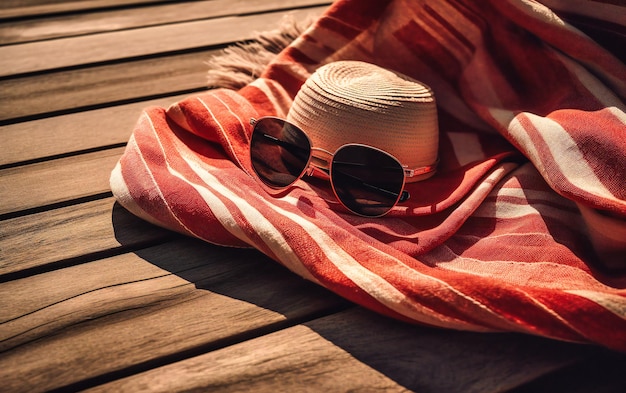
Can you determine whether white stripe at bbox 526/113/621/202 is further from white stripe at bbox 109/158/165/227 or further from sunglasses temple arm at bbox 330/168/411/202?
white stripe at bbox 109/158/165/227

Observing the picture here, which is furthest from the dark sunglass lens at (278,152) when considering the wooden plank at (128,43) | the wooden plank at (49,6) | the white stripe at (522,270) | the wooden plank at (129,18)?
the wooden plank at (49,6)

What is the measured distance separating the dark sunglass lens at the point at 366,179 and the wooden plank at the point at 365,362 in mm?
195

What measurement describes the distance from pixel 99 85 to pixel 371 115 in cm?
66

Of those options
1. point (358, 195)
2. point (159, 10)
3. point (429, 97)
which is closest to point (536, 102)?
point (429, 97)

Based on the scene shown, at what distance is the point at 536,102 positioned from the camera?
1009 millimetres

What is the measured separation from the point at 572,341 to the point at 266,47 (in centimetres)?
94

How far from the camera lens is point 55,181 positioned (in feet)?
3.20

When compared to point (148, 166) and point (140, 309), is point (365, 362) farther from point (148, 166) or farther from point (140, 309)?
point (148, 166)

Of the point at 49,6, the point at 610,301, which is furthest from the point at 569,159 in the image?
the point at 49,6

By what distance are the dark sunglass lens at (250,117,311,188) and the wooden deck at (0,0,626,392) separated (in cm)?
14

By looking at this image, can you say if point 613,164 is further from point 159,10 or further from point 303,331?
point 159,10

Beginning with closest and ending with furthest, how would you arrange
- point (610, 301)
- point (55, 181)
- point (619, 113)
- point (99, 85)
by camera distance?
Result: point (610, 301)
point (619, 113)
point (55, 181)
point (99, 85)

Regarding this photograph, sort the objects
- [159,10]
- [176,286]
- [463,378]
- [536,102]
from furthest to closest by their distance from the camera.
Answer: [159,10]
[536,102]
[176,286]
[463,378]

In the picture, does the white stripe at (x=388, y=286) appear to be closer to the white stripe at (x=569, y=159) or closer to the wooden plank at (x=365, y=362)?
the wooden plank at (x=365, y=362)
